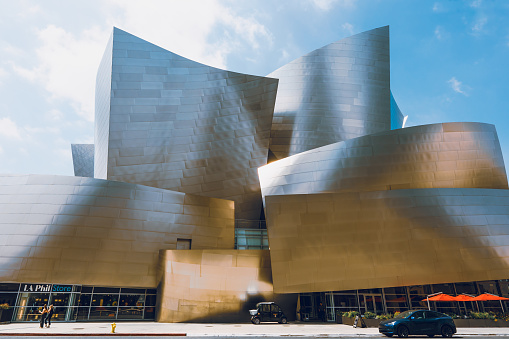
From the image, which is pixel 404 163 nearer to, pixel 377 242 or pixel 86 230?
pixel 377 242

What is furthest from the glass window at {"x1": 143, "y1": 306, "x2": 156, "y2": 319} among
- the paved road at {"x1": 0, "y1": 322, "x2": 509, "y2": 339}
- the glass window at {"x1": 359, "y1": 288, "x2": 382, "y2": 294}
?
the glass window at {"x1": 359, "y1": 288, "x2": 382, "y2": 294}

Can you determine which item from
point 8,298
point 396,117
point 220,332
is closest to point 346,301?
point 220,332

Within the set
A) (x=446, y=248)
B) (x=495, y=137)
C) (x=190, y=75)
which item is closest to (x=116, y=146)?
(x=190, y=75)

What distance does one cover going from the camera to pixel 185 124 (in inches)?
1206

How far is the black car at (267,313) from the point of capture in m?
21.1

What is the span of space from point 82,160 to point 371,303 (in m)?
42.8

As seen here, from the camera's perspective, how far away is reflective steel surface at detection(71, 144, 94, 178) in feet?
156

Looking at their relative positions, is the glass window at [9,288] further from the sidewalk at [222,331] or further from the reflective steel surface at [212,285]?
the reflective steel surface at [212,285]

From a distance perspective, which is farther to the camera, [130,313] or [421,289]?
[130,313]

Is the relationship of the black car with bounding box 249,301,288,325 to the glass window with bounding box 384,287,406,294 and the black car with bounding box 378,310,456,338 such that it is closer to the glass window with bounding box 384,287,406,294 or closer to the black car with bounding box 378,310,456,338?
the glass window with bounding box 384,287,406,294

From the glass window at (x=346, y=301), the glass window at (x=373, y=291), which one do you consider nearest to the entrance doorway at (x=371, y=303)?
the glass window at (x=373, y=291)

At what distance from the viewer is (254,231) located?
97.7 ft

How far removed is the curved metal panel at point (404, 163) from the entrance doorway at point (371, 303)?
7.52m

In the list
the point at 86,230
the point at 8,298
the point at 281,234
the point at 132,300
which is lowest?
the point at 132,300
